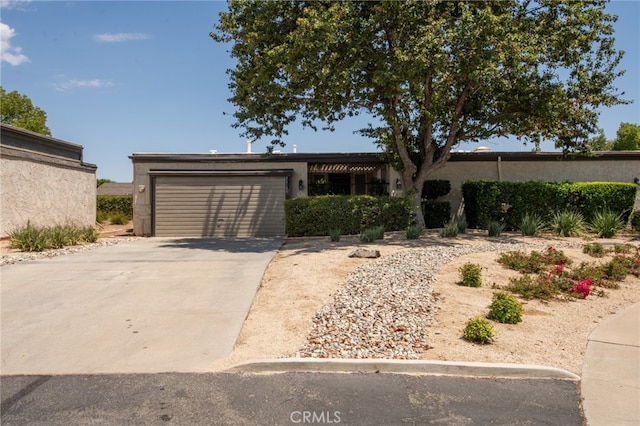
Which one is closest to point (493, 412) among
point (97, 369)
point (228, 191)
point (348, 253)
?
point (97, 369)

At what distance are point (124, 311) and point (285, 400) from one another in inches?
156

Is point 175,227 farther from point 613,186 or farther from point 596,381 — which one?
point 613,186

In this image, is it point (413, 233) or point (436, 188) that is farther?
point (436, 188)

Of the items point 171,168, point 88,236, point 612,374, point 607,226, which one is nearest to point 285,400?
point 612,374

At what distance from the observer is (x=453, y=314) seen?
6422 mm

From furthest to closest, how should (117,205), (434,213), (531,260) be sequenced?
(117,205) → (434,213) → (531,260)

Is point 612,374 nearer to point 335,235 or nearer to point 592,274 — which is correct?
point 592,274

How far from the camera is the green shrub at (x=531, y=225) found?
550 inches

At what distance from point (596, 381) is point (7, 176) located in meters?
16.8

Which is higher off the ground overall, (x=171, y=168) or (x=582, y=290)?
(x=171, y=168)

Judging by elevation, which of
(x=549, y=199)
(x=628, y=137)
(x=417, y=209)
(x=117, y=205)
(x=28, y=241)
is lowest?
(x=28, y=241)

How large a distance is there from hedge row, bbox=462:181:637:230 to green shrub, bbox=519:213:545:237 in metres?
0.24

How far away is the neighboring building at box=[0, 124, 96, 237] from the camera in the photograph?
1409 centimetres

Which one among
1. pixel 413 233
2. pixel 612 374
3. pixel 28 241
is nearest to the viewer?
pixel 612 374
